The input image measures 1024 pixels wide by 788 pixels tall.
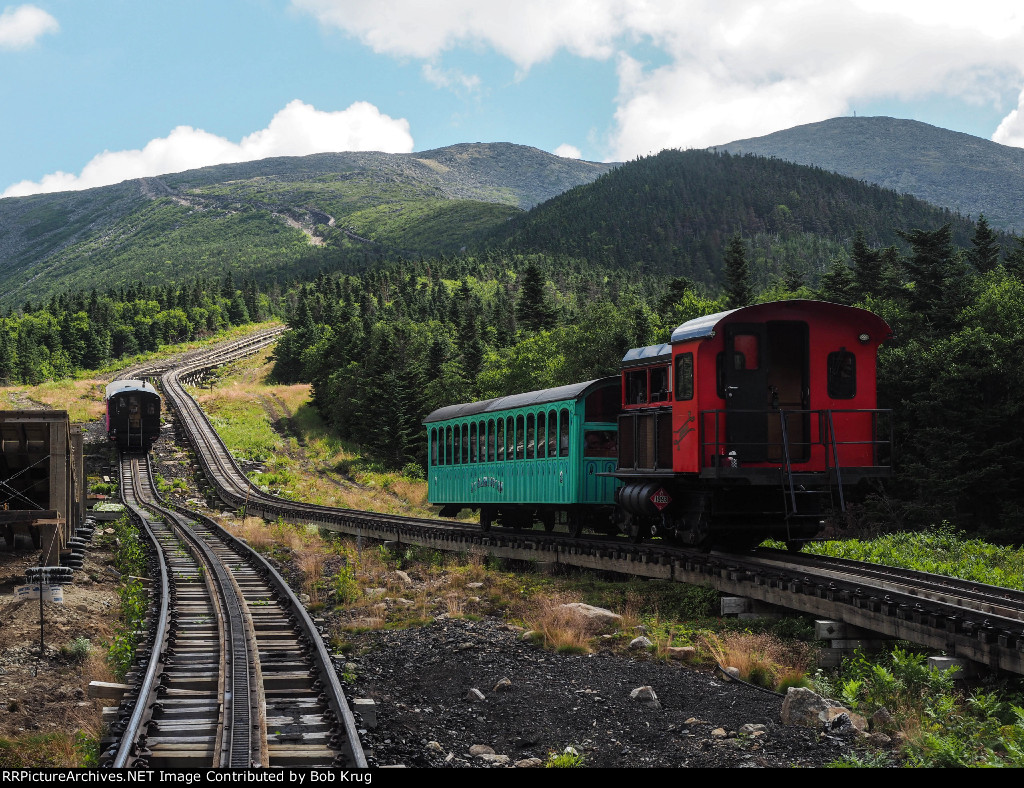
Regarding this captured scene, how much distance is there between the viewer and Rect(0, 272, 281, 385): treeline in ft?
343

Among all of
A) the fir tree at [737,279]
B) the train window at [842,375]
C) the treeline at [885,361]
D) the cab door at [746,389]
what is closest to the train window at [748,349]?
the cab door at [746,389]

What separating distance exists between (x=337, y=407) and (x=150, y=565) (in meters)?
45.6

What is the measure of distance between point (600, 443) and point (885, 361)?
Answer: 61.8 ft

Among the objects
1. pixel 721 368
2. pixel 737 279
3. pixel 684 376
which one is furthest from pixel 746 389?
pixel 737 279

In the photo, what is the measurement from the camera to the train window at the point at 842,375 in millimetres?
16281

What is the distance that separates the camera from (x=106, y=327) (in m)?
121

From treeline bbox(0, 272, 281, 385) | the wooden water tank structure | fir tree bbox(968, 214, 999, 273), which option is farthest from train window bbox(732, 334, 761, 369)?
treeline bbox(0, 272, 281, 385)

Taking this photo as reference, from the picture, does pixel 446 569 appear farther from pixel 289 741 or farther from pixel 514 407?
pixel 289 741

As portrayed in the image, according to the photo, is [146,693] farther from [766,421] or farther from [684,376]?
[766,421]

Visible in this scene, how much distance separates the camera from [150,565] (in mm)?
21797

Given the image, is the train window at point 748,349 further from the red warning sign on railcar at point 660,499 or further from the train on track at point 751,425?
the red warning sign on railcar at point 660,499

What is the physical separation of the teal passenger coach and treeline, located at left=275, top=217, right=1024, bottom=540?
22.9 ft

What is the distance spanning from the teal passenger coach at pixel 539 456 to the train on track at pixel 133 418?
3410 centimetres

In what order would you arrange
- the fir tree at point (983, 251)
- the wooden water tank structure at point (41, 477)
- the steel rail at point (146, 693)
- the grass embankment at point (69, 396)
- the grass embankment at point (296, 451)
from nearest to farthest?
1. the steel rail at point (146, 693)
2. the wooden water tank structure at point (41, 477)
3. the grass embankment at point (296, 451)
4. the fir tree at point (983, 251)
5. the grass embankment at point (69, 396)
